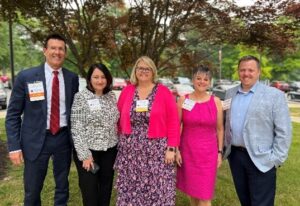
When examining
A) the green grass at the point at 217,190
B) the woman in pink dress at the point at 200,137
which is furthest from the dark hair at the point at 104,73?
the green grass at the point at 217,190

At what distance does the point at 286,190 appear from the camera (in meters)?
5.29

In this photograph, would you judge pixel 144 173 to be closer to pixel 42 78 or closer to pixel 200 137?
pixel 200 137

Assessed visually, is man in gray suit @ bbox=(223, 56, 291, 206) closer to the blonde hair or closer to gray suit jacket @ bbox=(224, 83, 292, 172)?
gray suit jacket @ bbox=(224, 83, 292, 172)

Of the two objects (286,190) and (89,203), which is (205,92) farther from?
(286,190)

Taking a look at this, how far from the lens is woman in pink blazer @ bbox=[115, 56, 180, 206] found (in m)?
3.42

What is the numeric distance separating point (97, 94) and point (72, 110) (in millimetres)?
291

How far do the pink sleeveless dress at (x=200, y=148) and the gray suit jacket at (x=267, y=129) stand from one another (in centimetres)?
41

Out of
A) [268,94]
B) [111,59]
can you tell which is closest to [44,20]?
[111,59]

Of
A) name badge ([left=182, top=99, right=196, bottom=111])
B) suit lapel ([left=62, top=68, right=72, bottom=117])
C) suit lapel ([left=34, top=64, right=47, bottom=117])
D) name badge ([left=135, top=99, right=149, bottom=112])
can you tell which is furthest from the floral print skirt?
suit lapel ([left=34, top=64, right=47, bottom=117])

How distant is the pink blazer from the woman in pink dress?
0.15m

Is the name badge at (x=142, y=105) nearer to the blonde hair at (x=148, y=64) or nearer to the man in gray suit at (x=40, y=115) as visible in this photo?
the blonde hair at (x=148, y=64)

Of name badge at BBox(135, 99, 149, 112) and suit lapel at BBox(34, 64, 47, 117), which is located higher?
suit lapel at BBox(34, 64, 47, 117)

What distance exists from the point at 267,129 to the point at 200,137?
2.21 ft

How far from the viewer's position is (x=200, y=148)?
3541 mm
